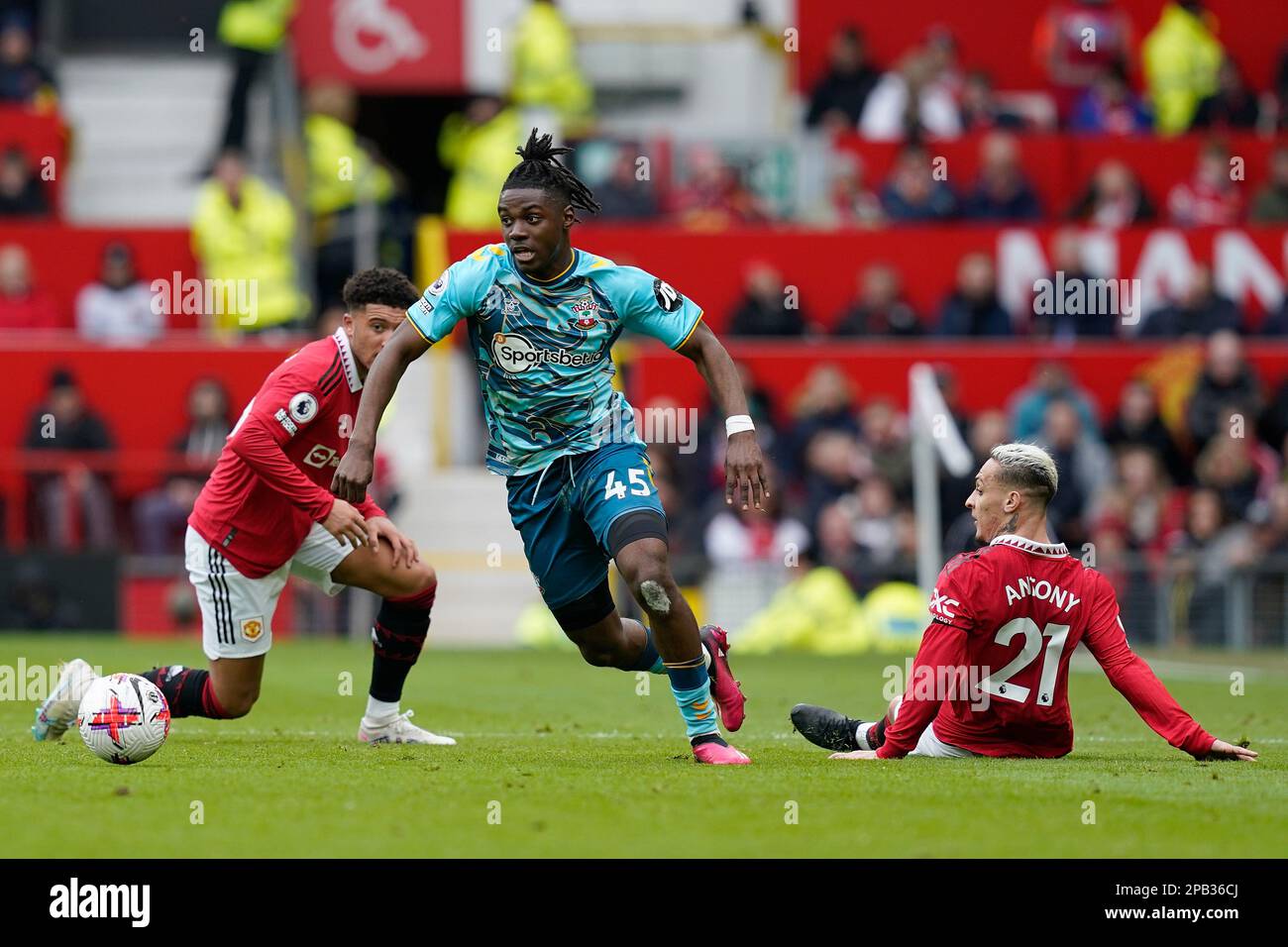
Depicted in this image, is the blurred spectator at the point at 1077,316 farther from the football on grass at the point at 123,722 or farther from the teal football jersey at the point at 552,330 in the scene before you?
the football on grass at the point at 123,722

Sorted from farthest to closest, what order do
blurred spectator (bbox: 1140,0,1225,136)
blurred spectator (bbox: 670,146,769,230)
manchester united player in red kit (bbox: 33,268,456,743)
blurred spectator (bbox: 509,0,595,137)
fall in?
blurred spectator (bbox: 1140,0,1225,136), blurred spectator (bbox: 509,0,595,137), blurred spectator (bbox: 670,146,769,230), manchester united player in red kit (bbox: 33,268,456,743)

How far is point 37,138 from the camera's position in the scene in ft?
73.0

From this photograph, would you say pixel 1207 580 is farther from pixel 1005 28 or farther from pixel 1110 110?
pixel 1005 28

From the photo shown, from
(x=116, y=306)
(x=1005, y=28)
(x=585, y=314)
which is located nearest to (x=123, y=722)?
(x=585, y=314)

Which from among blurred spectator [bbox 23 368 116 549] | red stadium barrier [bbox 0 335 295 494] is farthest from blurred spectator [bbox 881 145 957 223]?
blurred spectator [bbox 23 368 116 549]

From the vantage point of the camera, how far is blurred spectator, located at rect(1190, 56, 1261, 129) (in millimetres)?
24484

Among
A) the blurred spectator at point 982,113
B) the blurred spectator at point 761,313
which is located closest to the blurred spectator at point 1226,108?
the blurred spectator at point 982,113

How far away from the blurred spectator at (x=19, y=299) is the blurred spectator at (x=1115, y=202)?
11.0 metres

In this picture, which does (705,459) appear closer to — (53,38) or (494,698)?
(494,698)

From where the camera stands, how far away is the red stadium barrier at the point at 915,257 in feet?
69.3

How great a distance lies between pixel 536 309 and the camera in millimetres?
8250

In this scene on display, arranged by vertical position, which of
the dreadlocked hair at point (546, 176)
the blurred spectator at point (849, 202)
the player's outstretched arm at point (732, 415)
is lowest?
the player's outstretched arm at point (732, 415)

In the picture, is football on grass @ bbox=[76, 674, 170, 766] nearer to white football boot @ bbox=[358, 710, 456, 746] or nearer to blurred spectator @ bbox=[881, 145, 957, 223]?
white football boot @ bbox=[358, 710, 456, 746]

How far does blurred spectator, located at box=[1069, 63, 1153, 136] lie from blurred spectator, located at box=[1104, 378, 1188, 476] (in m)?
5.71
